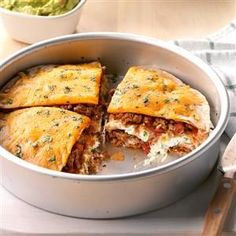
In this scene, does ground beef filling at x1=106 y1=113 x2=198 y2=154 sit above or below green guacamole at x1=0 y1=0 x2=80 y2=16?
below

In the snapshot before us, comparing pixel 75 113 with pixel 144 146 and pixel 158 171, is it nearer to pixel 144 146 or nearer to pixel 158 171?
pixel 144 146

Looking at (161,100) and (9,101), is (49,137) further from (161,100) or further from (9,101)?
(161,100)

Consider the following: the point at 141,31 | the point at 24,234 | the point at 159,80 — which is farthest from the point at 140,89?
the point at 141,31

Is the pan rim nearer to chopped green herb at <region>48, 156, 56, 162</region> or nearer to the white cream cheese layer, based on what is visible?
chopped green herb at <region>48, 156, 56, 162</region>

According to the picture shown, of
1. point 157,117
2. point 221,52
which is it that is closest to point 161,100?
point 157,117

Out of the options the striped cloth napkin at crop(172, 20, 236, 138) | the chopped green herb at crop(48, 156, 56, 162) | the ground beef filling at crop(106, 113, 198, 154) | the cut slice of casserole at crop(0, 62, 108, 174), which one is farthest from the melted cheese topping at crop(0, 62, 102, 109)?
the striped cloth napkin at crop(172, 20, 236, 138)

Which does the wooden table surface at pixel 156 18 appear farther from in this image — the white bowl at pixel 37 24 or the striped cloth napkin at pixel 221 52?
the striped cloth napkin at pixel 221 52

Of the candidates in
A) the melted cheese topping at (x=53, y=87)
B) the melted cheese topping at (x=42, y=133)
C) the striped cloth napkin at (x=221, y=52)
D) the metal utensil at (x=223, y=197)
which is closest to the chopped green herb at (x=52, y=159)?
the melted cheese topping at (x=42, y=133)
